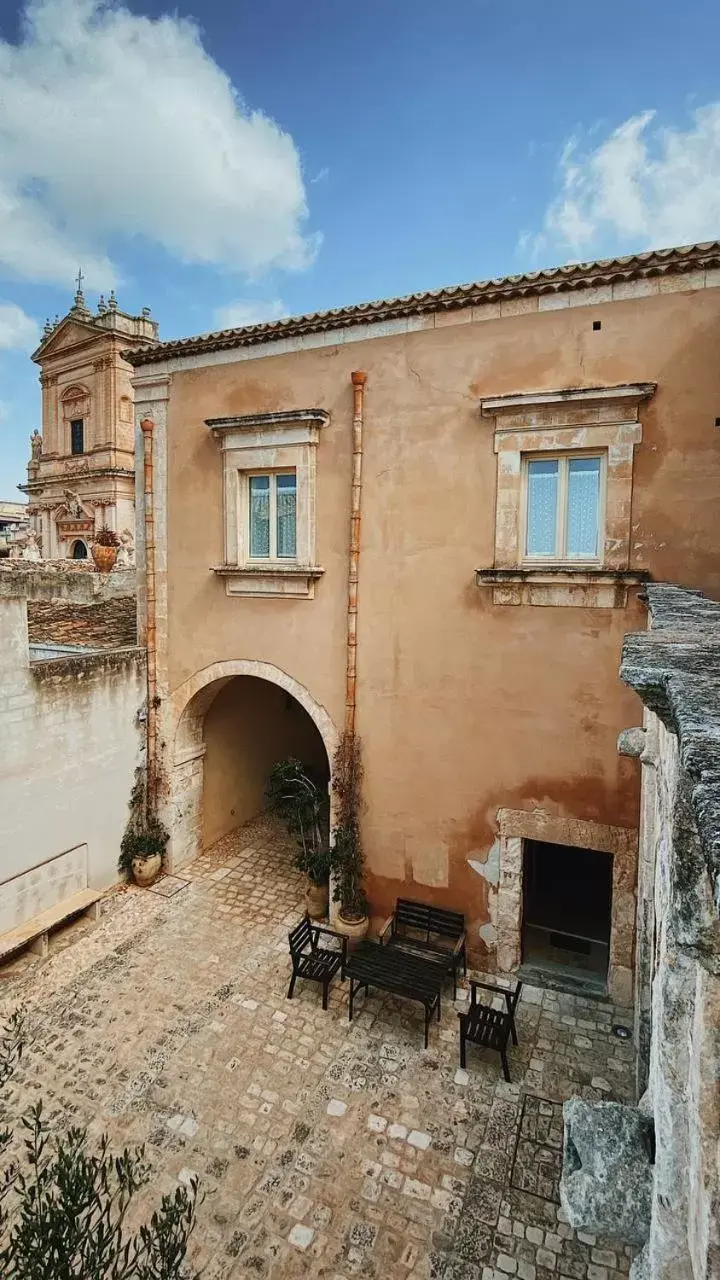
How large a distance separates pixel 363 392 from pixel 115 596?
728 cm

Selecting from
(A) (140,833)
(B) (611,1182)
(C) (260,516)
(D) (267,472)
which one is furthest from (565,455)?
(A) (140,833)

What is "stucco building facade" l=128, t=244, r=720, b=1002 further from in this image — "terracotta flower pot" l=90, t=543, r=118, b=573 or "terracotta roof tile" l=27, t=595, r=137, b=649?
"terracotta flower pot" l=90, t=543, r=118, b=573

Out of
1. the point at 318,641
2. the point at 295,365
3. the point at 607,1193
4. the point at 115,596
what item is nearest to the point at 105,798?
the point at 318,641

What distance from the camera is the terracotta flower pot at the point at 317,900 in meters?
8.91

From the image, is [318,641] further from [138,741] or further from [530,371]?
[530,371]

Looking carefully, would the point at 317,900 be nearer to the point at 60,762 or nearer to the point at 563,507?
the point at 60,762

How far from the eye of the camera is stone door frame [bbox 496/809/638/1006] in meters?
7.11

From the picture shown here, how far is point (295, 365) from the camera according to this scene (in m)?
8.52

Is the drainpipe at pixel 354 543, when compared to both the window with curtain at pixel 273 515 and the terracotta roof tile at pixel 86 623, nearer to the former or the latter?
the window with curtain at pixel 273 515

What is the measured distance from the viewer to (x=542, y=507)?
7391 millimetres

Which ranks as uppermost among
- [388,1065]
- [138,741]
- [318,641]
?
[318,641]

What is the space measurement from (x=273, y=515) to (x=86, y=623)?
4661 mm

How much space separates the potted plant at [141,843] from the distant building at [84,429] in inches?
716

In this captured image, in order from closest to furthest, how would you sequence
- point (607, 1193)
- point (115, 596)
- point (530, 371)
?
point (607, 1193)
point (530, 371)
point (115, 596)
